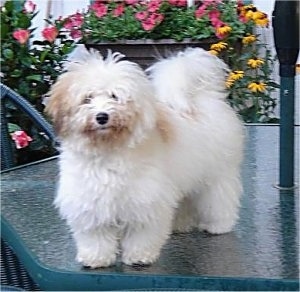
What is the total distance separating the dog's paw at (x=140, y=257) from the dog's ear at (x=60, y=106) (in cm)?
43

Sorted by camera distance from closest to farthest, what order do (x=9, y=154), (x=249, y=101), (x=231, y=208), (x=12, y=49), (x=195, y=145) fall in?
(x=195, y=145)
(x=231, y=208)
(x=9, y=154)
(x=12, y=49)
(x=249, y=101)

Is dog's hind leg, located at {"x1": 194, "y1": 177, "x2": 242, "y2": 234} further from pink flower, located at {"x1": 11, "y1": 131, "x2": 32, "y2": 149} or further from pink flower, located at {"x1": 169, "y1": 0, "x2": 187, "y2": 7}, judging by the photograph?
pink flower, located at {"x1": 169, "y1": 0, "x2": 187, "y2": 7}

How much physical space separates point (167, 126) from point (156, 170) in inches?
5.7

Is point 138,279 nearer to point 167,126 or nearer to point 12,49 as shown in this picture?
point 167,126

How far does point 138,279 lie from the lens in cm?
226

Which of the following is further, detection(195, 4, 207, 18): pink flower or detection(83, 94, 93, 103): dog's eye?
detection(195, 4, 207, 18): pink flower

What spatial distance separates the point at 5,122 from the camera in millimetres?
3611

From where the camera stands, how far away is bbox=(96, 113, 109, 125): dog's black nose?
84.0 inches

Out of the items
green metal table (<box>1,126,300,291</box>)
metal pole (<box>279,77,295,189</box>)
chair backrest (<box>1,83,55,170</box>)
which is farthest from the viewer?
chair backrest (<box>1,83,55,170</box>)

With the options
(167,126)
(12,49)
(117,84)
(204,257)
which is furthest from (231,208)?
(12,49)

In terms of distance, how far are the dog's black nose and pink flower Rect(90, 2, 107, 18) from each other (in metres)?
2.84

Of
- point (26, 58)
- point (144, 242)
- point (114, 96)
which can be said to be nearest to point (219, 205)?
point (144, 242)

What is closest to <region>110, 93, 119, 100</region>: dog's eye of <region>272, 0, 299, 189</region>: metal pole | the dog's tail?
the dog's tail

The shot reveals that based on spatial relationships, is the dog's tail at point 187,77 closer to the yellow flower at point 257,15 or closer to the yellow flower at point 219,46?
the yellow flower at point 219,46
